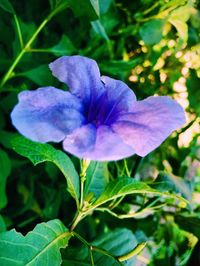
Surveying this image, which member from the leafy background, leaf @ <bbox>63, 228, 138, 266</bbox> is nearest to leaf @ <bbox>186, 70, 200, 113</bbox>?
the leafy background

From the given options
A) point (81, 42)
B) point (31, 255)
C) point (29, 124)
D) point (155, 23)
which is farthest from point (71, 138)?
point (81, 42)

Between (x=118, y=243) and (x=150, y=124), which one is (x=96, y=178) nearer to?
(x=118, y=243)

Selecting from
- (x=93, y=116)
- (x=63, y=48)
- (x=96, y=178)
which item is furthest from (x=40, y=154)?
(x=63, y=48)

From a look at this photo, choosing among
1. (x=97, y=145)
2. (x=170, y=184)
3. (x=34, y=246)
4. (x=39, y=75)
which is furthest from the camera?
(x=39, y=75)

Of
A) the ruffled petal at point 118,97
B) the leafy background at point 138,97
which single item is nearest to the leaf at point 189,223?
the leafy background at point 138,97

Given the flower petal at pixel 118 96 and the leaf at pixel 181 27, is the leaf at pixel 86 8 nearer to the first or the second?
the flower petal at pixel 118 96

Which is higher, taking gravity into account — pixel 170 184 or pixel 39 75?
pixel 39 75

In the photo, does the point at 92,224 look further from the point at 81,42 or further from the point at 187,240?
the point at 81,42
